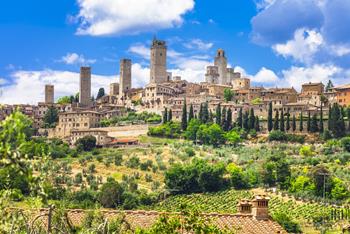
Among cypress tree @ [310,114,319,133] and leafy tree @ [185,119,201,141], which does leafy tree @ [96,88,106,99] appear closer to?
leafy tree @ [185,119,201,141]

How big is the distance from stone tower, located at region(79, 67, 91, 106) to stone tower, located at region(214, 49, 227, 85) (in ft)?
71.9

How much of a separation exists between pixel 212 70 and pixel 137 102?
19.6 metres

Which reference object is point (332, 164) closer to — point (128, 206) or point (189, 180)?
point (189, 180)

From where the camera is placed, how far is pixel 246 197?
54281 millimetres

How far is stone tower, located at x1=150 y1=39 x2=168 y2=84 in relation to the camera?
108438 millimetres

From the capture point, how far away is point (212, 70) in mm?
114188

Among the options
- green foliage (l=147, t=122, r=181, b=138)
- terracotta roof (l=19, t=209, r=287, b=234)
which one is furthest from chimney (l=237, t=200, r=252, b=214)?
green foliage (l=147, t=122, r=181, b=138)

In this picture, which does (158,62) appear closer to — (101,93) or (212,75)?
(212,75)

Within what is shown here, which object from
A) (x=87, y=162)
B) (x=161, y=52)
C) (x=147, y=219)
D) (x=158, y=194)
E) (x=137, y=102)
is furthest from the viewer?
(x=161, y=52)

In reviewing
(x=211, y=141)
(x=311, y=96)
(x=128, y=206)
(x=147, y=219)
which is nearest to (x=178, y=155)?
(x=211, y=141)

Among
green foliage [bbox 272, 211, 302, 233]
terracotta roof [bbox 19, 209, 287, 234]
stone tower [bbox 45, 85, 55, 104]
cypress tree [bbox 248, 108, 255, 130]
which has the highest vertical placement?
stone tower [bbox 45, 85, 55, 104]

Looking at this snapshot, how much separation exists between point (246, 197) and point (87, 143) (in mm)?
27990

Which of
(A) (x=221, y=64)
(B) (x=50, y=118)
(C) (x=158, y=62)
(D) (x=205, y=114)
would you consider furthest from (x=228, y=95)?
(B) (x=50, y=118)

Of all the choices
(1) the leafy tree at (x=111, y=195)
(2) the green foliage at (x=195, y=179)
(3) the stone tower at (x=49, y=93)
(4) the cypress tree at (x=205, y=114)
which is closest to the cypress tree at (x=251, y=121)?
(4) the cypress tree at (x=205, y=114)
